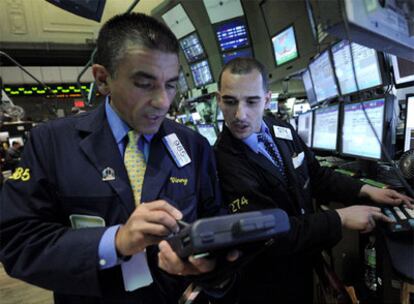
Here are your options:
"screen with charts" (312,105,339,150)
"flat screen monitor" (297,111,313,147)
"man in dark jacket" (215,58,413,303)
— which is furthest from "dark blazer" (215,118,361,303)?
"flat screen monitor" (297,111,313,147)

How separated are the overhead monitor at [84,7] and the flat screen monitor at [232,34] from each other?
15.6ft

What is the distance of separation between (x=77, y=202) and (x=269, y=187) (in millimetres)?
689

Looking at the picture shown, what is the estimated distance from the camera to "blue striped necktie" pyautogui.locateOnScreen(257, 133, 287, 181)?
117 centimetres

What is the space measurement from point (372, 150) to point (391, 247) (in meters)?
0.81

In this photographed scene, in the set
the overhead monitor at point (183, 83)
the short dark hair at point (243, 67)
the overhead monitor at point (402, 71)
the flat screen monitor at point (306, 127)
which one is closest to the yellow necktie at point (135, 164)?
the short dark hair at point (243, 67)

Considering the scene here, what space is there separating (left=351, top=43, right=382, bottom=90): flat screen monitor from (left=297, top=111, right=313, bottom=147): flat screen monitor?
855 mm

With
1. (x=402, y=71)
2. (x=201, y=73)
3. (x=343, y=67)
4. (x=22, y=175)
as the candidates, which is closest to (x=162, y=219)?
(x=22, y=175)

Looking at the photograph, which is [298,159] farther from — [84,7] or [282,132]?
[84,7]

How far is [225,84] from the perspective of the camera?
1.20 m

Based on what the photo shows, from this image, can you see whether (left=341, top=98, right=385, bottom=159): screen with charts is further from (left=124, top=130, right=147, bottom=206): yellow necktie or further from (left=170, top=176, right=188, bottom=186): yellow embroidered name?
(left=124, top=130, right=147, bottom=206): yellow necktie

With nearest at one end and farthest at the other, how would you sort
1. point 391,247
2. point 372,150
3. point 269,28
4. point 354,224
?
1. point 391,247
2. point 354,224
3. point 372,150
4. point 269,28

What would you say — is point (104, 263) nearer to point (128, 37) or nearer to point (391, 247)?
point (128, 37)

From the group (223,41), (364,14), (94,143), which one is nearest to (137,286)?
(94,143)

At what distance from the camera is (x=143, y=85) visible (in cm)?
71
